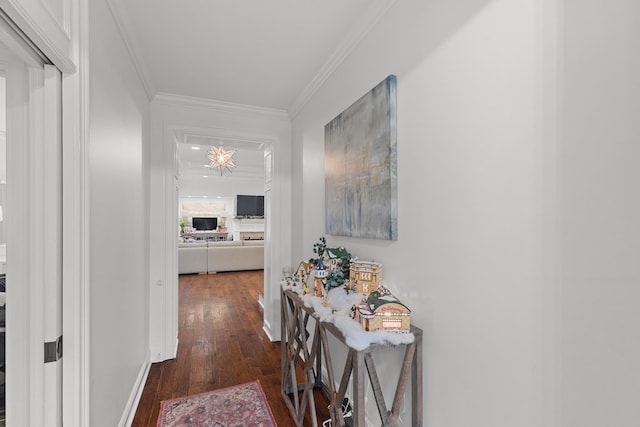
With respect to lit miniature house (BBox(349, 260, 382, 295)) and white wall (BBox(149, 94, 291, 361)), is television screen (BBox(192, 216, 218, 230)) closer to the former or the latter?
white wall (BBox(149, 94, 291, 361))

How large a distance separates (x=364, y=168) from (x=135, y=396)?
220cm

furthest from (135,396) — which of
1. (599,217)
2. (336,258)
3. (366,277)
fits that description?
(599,217)

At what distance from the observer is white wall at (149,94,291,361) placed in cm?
272

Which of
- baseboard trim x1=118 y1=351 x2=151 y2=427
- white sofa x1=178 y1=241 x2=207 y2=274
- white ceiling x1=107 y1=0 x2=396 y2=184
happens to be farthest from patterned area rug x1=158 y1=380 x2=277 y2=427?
white sofa x1=178 y1=241 x2=207 y2=274

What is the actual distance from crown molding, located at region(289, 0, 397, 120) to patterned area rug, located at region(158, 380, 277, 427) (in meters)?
2.40

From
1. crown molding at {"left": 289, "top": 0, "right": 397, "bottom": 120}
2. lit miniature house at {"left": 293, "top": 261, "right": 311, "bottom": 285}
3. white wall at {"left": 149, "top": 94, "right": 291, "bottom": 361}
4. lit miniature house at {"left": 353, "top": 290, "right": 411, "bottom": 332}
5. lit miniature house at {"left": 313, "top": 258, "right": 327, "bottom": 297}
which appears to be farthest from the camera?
white wall at {"left": 149, "top": 94, "right": 291, "bottom": 361}

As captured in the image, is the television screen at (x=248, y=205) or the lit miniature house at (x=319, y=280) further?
the television screen at (x=248, y=205)

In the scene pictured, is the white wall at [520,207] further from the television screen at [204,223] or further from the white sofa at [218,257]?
the television screen at [204,223]

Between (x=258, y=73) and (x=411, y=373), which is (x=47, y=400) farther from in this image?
(x=258, y=73)

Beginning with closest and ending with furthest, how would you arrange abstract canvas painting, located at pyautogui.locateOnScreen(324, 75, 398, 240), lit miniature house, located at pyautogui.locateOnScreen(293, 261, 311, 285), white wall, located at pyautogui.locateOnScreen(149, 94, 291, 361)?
abstract canvas painting, located at pyautogui.locateOnScreen(324, 75, 398, 240) → lit miniature house, located at pyautogui.locateOnScreen(293, 261, 311, 285) → white wall, located at pyautogui.locateOnScreen(149, 94, 291, 361)

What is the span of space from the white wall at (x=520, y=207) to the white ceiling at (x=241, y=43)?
0.47m

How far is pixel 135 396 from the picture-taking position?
2098mm

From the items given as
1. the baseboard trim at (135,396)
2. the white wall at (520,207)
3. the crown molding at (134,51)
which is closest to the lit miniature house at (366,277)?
the white wall at (520,207)

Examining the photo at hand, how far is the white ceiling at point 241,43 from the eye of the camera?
5.40 ft
